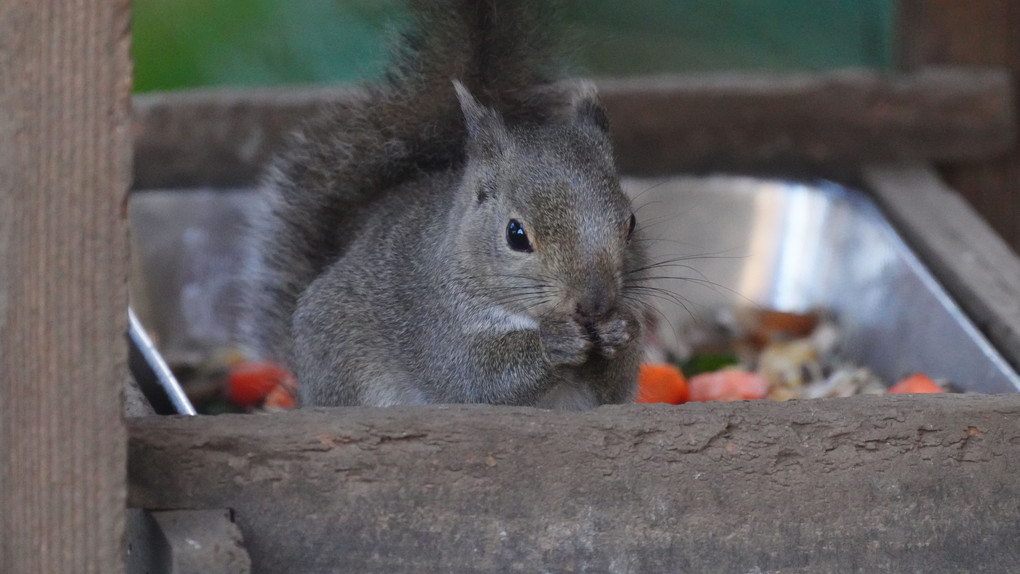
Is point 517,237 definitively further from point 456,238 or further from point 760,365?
point 760,365

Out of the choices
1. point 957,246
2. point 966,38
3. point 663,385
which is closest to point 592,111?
point 663,385

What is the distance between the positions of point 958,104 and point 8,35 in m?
3.14

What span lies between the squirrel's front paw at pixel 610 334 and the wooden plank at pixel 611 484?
165 mm

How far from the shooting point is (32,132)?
1.43 m

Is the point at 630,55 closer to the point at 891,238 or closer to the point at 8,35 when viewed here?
the point at 891,238

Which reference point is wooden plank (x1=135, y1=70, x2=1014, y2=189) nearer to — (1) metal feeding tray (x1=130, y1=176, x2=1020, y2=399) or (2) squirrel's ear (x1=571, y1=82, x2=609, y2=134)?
(1) metal feeding tray (x1=130, y1=176, x2=1020, y2=399)

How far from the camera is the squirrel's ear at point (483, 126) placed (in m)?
2.10

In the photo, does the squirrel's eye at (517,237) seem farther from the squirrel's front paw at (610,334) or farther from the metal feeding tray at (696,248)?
the metal feeding tray at (696,248)

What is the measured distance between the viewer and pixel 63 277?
145cm

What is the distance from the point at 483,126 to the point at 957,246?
172 centimetres

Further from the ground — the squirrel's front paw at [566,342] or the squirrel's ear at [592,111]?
the squirrel's ear at [592,111]

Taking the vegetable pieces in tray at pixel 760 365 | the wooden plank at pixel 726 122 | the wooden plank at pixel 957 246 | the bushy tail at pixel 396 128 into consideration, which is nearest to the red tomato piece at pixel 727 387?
the vegetable pieces in tray at pixel 760 365

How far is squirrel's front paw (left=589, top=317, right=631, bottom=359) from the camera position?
1.91m

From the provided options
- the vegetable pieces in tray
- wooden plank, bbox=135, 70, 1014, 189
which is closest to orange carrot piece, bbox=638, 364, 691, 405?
the vegetable pieces in tray
